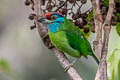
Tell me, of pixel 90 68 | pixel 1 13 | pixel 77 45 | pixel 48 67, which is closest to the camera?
pixel 77 45

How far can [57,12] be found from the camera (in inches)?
91.0

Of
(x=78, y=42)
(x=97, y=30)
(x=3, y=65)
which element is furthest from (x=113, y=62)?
(x=3, y=65)

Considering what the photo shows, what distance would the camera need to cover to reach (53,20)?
8.31ft

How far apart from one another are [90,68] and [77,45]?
180 centimetres

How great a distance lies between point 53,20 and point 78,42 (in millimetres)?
193

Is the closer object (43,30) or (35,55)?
(43,30)

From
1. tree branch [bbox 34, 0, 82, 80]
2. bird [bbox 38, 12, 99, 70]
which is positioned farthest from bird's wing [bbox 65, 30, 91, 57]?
tree branch [bbox 34, 0, 82, 80]

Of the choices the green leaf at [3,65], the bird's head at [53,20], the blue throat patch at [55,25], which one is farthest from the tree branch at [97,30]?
the green leaf at [3,65]

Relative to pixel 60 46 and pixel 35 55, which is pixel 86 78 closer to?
pixel 35 55

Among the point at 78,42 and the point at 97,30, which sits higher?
the point at 97,30

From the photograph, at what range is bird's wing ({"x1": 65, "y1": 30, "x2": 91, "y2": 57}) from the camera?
8.29ft

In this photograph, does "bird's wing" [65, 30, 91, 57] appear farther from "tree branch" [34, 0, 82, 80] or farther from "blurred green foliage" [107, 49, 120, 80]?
"blurred green foliage" [107, 49, 120, 80]

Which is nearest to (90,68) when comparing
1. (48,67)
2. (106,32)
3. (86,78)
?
(86,78)

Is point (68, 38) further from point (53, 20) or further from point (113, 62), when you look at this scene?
point (113, 62)
